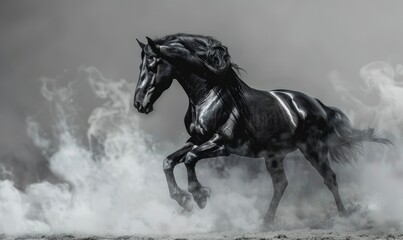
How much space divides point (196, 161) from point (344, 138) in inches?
114

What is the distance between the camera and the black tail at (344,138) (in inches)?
516

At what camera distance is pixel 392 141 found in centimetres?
1381

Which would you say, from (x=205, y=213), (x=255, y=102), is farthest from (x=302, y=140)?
(x=205, y=213)

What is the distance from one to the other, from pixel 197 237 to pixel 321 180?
3469 mm

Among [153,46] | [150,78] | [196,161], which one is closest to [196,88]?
[150,78]

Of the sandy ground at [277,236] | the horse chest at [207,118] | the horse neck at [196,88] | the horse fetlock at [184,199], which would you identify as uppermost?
the horse neck at [196,88]

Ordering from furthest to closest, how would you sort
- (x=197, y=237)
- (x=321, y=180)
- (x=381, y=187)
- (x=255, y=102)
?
1. (x=321, y=180)
2. (x=381, y=187)
3. (x=255, y=102)
4. (x=197, y=237)

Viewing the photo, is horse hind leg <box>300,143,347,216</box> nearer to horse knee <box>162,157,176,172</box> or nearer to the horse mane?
the horse mane

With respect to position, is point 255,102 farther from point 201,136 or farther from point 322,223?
point 322,223

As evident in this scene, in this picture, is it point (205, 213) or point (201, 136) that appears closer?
point (201, 136)

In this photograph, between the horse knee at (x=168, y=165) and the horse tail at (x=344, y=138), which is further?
the horse tail at (x=344, y=138)

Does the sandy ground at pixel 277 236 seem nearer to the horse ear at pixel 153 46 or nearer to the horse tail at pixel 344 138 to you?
the horse tail at pixel 344 138

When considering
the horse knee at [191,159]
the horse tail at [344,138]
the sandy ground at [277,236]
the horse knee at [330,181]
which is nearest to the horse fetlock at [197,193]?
→ the horse knee at [191,159]

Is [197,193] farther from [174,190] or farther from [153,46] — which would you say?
[153,46]
